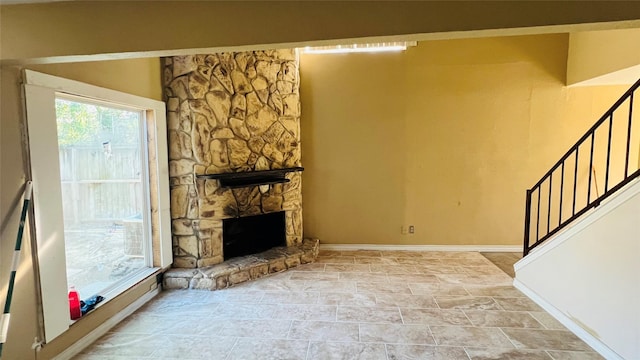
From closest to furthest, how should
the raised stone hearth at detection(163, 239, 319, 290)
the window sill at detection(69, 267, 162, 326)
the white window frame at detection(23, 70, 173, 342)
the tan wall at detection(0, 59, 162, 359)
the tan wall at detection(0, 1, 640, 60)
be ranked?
1. the tan wall at detection(0, 1, 640, 60)
2. the tan wall at detection(0, 59, 162, 359)
3. the white window frame at detection(23, 70, 173, 342)
4. the window sill at detection(69, 267, 162, 326)
5. the raised stone hearth at detection(163, 239, 319, 290)

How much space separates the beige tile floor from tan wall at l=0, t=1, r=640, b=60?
7.29ft

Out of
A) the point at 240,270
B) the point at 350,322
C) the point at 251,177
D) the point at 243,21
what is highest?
the point at 243,21

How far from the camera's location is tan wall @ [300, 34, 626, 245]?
479 cm

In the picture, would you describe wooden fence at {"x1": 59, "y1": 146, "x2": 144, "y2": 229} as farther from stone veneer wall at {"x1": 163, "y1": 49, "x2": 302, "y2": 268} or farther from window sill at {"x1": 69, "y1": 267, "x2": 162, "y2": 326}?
window sill at {"x1": 69, "y1": 267, "x2": 162, "y2": 326}

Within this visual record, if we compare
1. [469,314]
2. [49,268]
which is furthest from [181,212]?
[469,314]

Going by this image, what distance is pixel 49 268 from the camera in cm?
231

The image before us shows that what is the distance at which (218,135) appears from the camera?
3902mm

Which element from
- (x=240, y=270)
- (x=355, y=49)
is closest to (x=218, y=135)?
(x=240, y=270)

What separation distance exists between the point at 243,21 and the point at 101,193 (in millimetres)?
2379

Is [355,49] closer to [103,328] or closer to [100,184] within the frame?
[100,184]

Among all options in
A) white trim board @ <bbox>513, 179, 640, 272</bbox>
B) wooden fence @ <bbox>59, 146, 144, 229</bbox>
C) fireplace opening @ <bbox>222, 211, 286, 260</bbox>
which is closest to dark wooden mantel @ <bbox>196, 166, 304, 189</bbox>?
fireplace opening @ <bbox>222, 211, 286, 260</bbox>

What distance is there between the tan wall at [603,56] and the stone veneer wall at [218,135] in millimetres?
3935

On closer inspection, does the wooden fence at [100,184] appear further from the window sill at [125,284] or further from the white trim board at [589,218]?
the white trim board at [589,218]

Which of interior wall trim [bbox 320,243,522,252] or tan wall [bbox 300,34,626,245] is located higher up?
tan wall [bbox 300,34,626,245]
